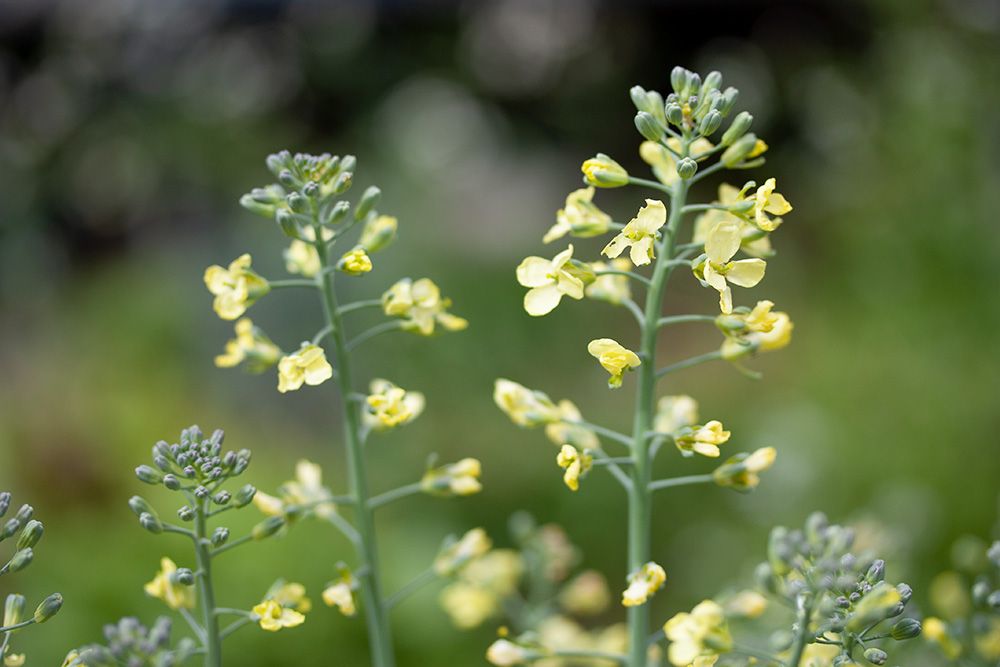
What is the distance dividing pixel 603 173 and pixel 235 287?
32 centimetres

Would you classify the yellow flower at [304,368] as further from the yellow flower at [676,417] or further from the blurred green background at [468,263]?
the blurred green background at [468,263]

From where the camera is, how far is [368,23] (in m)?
4.95

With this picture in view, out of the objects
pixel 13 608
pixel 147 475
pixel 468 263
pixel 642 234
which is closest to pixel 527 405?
pixel 642 234

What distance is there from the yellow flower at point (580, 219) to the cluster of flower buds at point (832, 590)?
29cm

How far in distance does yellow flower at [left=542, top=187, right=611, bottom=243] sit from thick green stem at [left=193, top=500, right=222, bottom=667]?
0.35m

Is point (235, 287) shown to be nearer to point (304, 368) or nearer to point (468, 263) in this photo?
point (304, 368)

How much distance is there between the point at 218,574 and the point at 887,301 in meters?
2.13

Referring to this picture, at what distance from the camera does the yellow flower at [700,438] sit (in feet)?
2.06

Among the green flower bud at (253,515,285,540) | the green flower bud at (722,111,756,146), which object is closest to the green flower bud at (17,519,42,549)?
the green flower bud at (253,515,285,540)

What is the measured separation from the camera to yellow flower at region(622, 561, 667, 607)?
59 centimetres

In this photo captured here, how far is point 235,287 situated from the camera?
703 mm

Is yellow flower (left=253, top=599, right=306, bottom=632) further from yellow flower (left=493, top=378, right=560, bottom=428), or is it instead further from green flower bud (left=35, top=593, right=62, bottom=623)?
yellow flower (left=493, top=378, right=560, bottom=428)

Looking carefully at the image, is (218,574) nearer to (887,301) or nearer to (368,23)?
(887,301)

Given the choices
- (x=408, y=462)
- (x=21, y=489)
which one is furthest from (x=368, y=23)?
(x=21, y=489)
